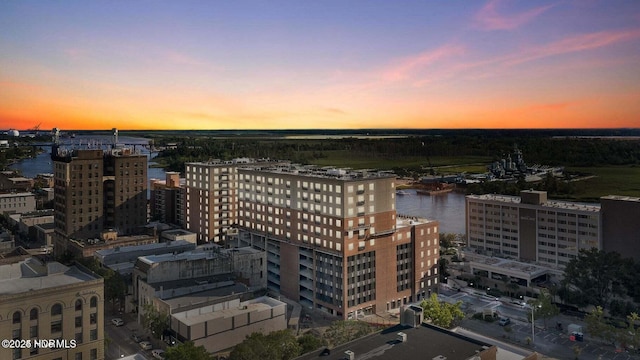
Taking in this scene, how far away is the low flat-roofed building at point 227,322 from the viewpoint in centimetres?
877

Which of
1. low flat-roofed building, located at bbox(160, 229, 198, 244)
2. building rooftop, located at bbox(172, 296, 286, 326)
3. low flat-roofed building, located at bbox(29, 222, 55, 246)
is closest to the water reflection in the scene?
low flat-roofed building, located at bbox(160, 229, 198, 244)

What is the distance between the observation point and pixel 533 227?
15016 millimetres

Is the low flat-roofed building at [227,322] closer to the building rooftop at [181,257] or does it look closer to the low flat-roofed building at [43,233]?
the building rooftop at [181,257]

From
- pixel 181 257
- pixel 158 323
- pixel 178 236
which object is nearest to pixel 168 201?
pixel 178 236

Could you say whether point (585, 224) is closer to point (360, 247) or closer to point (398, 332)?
point (360, 247)

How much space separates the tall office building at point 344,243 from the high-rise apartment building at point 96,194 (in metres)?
5.80

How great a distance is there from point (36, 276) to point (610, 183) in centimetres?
1471

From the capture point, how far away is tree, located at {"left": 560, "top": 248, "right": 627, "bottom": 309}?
1120 cm

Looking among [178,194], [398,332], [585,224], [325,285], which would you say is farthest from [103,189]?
[585,224]

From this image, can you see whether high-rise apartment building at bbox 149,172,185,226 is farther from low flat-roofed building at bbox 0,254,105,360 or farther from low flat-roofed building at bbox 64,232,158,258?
low flat-roofed building at bbox 0,254,105,360

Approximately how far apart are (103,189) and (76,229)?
148 cm

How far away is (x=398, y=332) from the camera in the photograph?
22.5ft

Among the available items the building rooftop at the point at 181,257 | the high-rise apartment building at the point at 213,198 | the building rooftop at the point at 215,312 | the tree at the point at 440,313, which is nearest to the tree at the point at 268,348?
the building rooftop at the point at 215,312

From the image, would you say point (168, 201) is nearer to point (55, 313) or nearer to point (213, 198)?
point (213, 198)
